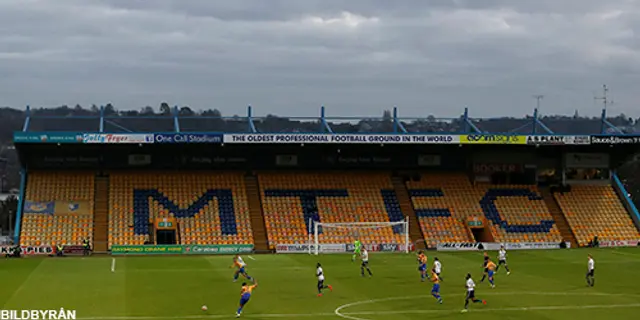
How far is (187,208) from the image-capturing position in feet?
217

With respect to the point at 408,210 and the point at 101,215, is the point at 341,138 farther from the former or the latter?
the point at 101,215

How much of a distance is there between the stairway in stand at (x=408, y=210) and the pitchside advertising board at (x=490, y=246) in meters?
2.06

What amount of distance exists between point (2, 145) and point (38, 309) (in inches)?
4728

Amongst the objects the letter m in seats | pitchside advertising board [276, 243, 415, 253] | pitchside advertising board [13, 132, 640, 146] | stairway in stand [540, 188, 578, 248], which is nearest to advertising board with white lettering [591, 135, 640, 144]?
pitchside advertising board [13, 132, 640, 146]

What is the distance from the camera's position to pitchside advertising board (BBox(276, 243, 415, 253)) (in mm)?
62344

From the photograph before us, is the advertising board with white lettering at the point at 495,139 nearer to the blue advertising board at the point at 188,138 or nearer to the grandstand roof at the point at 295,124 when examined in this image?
the grandstand roof at the point at 295,124

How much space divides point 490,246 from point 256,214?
1891cm

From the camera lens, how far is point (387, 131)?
68.4 metres

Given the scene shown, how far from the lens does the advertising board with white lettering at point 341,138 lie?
212ft

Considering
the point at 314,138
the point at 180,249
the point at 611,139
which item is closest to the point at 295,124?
the point at 314,138

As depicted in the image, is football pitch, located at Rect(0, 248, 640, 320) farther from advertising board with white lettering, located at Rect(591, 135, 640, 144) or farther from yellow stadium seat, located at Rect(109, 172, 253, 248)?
advertising board with white lettering, located at Rect(591, 135, 640, 144)

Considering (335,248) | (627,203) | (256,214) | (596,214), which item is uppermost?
(627,203)

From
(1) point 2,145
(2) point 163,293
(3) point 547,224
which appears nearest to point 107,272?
(2) point 163,293

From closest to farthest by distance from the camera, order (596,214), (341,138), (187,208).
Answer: (341,138) → (187,208) → (596,214)
